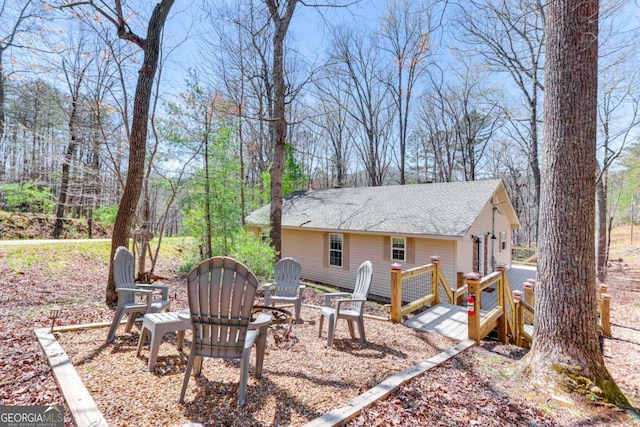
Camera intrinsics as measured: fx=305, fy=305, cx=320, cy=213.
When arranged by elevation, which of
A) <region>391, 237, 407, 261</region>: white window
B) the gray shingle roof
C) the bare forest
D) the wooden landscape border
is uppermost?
the bare forest

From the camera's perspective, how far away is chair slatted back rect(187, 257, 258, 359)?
2.62 meters

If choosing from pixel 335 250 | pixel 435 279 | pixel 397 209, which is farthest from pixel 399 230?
pixel 335 250

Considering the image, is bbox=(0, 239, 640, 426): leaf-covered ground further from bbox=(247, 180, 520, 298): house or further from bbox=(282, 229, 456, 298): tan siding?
bbox=(247, 180, 520, 298): house

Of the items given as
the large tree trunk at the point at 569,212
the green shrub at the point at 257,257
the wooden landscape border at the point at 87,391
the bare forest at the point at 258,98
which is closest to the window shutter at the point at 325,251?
the bare forest at the point at 258,98

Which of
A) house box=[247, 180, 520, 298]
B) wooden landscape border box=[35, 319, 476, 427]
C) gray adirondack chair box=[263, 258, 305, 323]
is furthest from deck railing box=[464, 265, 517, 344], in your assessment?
gray adirondack chair box=[263, 258, 305, 323]

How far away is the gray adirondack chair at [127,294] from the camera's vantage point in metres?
3.66

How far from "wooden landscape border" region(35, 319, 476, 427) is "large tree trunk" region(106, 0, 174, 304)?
1666mm

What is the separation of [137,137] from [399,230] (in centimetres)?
710

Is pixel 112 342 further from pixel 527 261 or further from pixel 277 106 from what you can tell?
pixel 527 261

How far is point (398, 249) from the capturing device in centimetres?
975

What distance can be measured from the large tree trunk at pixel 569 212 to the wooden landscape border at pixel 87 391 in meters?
1.20

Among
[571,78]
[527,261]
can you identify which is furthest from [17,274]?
[527,261]

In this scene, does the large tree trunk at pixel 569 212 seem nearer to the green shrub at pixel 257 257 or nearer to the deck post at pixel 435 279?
the deck post at pixel 435 279

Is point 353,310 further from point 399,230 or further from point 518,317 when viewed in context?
point 399,230
